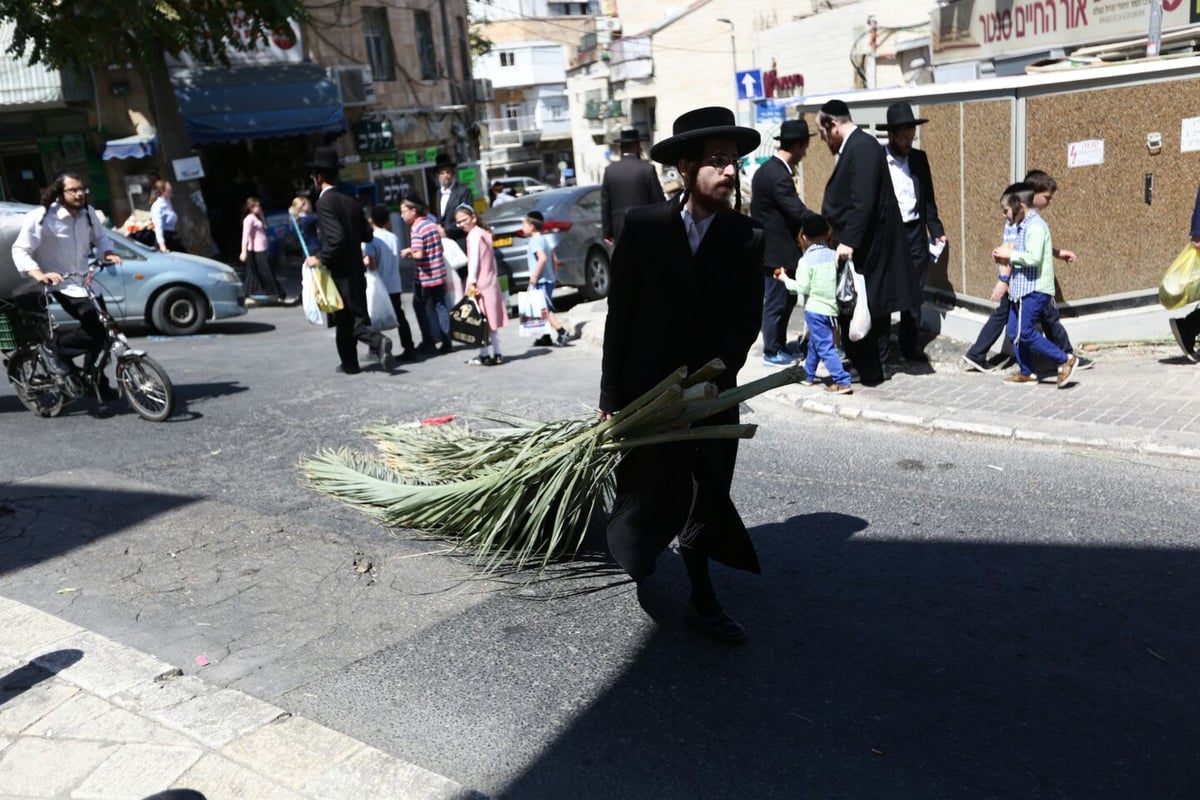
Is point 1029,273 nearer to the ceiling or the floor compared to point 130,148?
nearer to the floor

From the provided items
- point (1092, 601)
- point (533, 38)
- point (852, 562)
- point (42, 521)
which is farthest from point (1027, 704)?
point (533, 38)

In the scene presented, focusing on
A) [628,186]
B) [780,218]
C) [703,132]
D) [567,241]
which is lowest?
[567,241]

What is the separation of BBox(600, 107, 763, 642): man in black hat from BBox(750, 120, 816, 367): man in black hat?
14.1 feet

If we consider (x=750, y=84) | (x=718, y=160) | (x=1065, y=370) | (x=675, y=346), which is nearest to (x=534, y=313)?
(x=1065, y=370)

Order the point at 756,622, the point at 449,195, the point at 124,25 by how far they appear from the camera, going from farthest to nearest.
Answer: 1. the point at 124,25
2. the point at 449,195
3. the point at 756,622

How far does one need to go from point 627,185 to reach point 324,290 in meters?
2.92

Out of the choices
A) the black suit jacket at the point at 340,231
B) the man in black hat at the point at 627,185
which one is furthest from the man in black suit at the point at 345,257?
the man in black hat at the point at 627,185

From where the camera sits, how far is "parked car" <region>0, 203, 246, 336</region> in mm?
14367

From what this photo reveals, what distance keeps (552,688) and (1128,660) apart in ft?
6.90

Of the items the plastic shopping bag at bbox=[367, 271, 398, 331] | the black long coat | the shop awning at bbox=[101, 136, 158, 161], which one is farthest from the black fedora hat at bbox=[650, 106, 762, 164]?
the shop awning at bbox=[101, 136, 158, 161]

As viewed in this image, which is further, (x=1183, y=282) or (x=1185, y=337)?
(x=1185, y=337)

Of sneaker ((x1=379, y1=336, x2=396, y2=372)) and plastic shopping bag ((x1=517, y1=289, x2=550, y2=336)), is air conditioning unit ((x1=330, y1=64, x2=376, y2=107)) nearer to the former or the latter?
plastic shopping bag ((x1=517, y1=289, x2=550, y2=336))

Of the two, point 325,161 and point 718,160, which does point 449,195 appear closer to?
point 325,161

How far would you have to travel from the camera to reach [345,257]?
33.5ft
